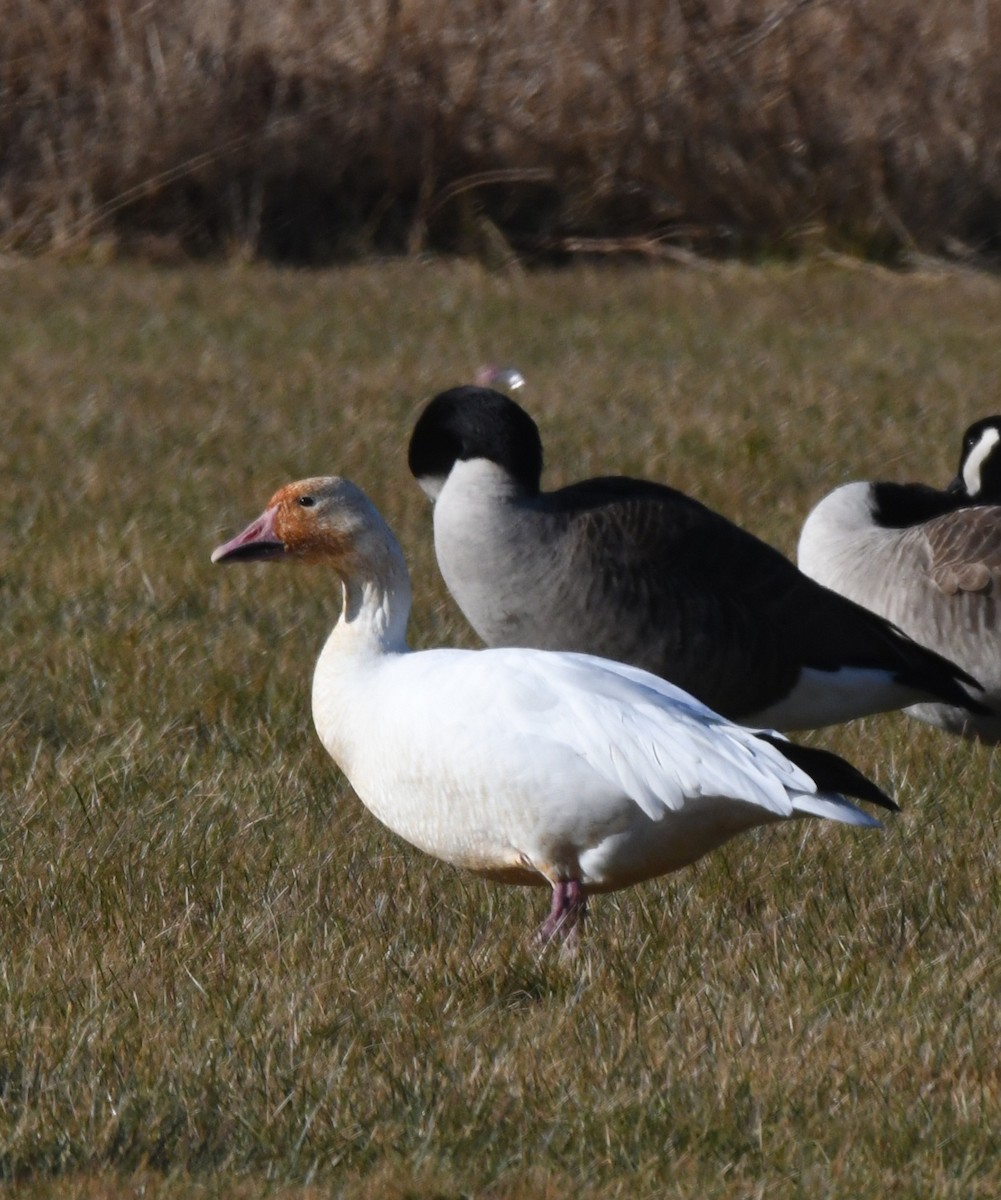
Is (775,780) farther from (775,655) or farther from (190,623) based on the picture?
(190,623)

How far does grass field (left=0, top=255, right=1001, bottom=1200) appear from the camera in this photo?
109 inches

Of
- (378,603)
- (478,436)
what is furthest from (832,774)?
(478,436)

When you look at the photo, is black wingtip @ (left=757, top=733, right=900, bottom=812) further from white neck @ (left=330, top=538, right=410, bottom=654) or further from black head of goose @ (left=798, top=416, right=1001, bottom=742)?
black head of goose @ (left=798, top=416, right=1001, bottom=742)

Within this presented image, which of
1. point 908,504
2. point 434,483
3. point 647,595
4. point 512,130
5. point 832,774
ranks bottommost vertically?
point 512,130

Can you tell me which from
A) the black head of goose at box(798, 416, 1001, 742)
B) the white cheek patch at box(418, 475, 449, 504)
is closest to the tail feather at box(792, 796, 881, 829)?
the black head of goose at box(798, 416, 1001, 742)

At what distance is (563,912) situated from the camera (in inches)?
140

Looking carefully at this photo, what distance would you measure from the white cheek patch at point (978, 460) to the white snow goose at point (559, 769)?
2.63 metres

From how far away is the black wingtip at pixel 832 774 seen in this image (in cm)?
338

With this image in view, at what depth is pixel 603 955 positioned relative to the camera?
3461 millimetres

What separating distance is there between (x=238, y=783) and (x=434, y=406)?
1017 mm

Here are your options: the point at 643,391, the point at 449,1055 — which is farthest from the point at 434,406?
the point at 643,391

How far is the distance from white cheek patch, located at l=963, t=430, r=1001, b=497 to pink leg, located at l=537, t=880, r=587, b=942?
114 inches

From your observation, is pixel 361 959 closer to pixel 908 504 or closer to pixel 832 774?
pixel 832 774

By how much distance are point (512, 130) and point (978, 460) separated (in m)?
9.28
